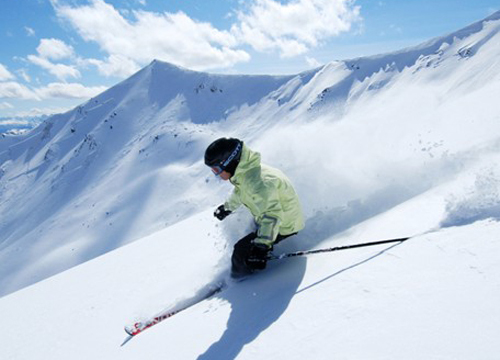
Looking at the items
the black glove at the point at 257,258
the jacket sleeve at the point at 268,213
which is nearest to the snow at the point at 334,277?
the black glove at the point at 257,258

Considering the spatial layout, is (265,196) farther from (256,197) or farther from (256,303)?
(256,303)

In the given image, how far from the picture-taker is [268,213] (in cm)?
422

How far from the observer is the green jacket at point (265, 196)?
4.21m

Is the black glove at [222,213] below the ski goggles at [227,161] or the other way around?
below

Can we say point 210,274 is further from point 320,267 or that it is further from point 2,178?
point 2,178

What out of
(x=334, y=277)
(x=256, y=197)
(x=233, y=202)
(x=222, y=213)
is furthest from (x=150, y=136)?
(x=334, y=277)

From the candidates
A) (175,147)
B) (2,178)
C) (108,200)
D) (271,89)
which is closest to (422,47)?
(271,89)

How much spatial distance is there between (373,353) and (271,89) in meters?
106

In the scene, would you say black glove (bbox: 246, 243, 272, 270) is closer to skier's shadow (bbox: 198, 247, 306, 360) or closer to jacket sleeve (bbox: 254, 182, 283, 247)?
skier's shadow (bbox: 198, 247, 306, 360)

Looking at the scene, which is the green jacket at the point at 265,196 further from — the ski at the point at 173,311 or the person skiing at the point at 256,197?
the ski at the point at 173,311

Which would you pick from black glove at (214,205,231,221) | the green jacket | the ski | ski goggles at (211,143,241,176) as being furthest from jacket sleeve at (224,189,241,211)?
the ski

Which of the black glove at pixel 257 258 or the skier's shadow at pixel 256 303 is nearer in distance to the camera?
the skier's shadow at pixel 256 303

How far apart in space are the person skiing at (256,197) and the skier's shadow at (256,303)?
288mm

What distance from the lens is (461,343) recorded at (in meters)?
2.15
